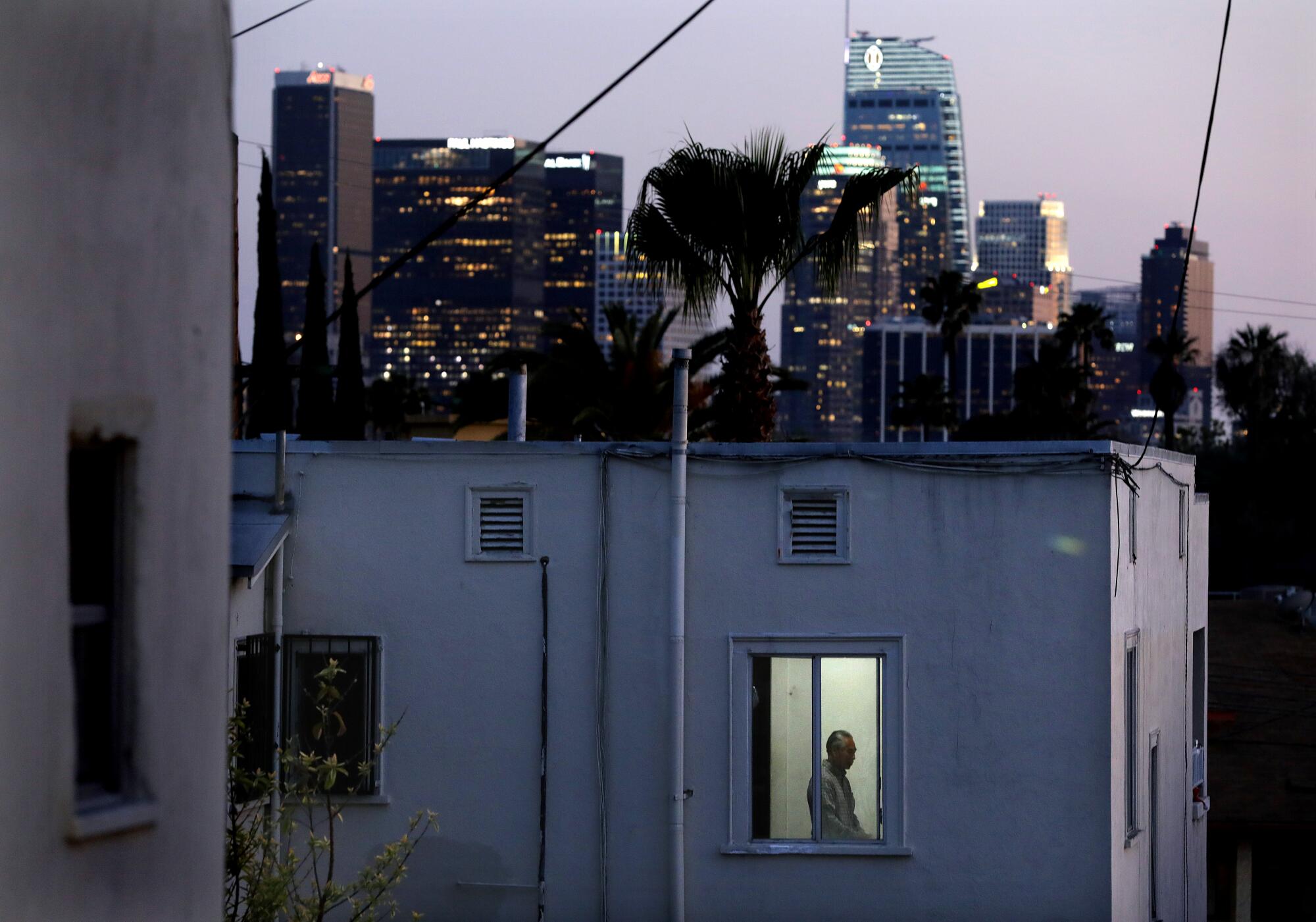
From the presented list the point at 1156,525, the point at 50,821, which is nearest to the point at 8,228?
the point at 50,821

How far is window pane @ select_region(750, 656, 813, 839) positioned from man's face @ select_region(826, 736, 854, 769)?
0.62 ft

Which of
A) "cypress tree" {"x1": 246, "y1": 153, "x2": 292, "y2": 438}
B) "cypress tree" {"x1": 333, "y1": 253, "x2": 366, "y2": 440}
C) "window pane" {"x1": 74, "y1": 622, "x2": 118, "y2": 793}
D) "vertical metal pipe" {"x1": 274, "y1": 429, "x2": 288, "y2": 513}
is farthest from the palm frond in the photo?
"cypress tree" {"x1": 333, "y1": 253, "x2": 366, "y2": 440}

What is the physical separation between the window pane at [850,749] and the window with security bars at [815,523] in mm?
759

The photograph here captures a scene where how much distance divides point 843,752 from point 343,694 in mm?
3466

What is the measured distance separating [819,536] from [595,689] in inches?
73.4

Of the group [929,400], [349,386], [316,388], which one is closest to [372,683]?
[316,388]

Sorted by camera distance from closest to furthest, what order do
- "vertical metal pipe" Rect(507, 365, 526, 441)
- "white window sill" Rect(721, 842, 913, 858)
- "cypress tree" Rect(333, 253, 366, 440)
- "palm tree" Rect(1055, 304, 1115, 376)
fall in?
1. "white window sill" Rect(721, 842, 913, 858)
2. "vertical metal pipe" Rect(507, 365, 526, 441)
3. "cypress tree" Rect(333, 253, 366, 440)
4. "palm tree" Rect(1055, 304, 1115, 376)

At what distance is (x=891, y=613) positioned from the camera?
10.3m

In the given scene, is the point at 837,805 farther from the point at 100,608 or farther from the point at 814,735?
the point at 100,608

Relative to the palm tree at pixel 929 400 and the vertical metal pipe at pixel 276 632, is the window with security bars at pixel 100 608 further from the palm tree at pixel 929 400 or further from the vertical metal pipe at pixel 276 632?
the palm tree at pixel 929 400

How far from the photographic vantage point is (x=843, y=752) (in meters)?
10.3

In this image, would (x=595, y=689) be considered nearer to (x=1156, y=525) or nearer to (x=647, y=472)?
(x=647, y=472)

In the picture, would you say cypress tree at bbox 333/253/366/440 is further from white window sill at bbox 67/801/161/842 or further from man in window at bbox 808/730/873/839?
white window sill at bbox 67/801/161/842

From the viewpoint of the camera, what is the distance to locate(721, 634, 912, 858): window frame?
10.2 metres
